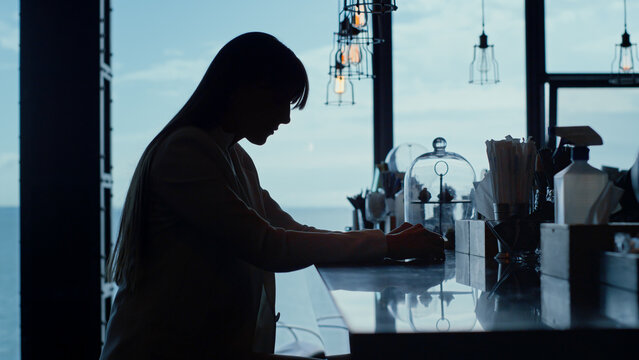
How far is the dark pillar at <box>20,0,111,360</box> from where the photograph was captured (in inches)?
131

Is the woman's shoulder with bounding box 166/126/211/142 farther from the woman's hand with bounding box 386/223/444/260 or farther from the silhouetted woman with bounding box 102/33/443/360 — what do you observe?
the woman's hand with bounding box 386/223/444/260

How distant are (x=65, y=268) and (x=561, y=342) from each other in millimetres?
3102

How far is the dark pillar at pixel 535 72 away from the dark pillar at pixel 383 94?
1125 millimetres

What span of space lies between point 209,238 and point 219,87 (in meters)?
0.31

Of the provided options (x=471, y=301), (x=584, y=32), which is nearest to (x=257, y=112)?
(x=471, y=301)

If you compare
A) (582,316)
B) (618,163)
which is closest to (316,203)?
(618,163)

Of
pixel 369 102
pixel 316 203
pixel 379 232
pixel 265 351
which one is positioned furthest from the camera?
pixel 369 102

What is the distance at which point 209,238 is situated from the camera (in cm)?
117

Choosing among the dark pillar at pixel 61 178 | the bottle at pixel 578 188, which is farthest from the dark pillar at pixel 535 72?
the bottle at pixel 578 188

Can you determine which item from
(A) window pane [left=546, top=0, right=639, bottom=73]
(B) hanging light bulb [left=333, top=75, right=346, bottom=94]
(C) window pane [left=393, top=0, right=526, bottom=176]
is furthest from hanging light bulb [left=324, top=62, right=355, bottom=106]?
(A) window pane [left=546, top=0, right=639, bottom=73]

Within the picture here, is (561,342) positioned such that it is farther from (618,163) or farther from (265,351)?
(618,163)

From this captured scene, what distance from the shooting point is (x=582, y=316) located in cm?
84

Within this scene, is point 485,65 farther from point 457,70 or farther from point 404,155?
point 404,155

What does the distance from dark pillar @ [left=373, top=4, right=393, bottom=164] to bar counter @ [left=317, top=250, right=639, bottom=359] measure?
3658 millimetres
